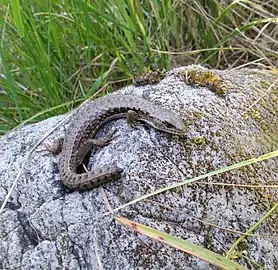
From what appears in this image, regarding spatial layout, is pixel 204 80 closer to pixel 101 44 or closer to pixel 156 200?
pixel 156 200

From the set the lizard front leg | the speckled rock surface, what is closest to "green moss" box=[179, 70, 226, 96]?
the speckled rock surface

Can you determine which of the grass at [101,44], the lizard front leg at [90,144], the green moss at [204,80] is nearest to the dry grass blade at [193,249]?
the lizard front leg at [90,144]

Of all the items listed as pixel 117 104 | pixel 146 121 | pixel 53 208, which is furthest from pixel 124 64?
pixel 53 208

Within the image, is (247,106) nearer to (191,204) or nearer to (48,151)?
(191,204)

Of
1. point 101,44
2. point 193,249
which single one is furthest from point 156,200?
point 101,44

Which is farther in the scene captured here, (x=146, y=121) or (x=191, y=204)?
(x=146, y=121)
